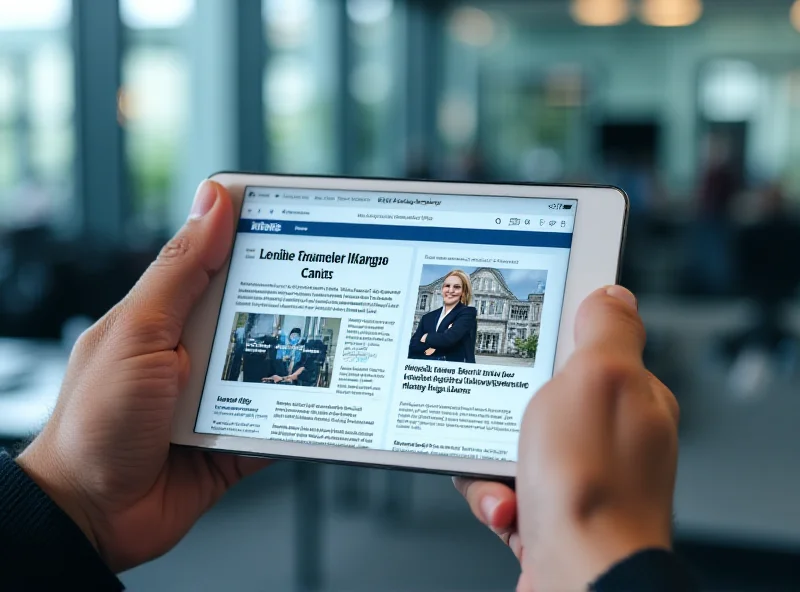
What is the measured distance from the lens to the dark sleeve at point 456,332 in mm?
965

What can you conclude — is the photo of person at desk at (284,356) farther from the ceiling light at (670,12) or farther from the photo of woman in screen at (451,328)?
the ceiling light at (670,12)

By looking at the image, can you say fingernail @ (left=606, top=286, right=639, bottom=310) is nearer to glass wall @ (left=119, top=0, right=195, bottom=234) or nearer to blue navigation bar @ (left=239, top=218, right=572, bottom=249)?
blue navigation bar @ (left=239, top=218, right=572, bottom=249)

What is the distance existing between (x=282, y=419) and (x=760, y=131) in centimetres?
1323

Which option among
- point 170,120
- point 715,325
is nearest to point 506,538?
point 715,325

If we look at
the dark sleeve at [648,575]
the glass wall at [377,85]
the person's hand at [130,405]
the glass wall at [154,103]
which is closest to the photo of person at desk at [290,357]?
the person's hand at [130,405]

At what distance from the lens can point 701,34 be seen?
42.3 feet

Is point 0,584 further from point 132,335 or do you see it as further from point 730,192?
point 730,192

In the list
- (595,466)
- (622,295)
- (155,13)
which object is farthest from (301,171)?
(595,466)

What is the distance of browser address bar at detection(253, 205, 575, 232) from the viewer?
99 centimetres

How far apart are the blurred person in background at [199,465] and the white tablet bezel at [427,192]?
0.02 metres

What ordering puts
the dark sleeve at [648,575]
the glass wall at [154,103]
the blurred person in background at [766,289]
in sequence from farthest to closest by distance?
the glass wall at [154,103]
the blurred person in background at [766,289]
the dark sleeve at [648,575]

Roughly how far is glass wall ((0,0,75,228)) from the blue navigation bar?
4185 millimetres

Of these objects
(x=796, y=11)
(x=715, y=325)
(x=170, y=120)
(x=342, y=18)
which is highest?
(x=796, y=11)
